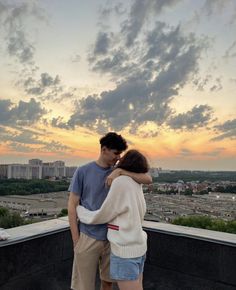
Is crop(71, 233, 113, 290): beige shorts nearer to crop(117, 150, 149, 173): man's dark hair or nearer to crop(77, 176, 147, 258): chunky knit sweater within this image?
crop(77, 176, 147, 258): chunky knit sweater

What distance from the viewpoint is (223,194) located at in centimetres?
4681

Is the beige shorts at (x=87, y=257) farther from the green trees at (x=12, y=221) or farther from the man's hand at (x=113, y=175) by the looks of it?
the green trees at (x=12, y=221)

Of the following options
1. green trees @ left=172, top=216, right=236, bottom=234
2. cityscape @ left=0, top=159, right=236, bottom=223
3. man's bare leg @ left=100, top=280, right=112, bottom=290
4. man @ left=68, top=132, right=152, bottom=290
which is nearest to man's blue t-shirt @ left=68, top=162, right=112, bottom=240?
man @ left=68, top=132, right=152, bottom=290

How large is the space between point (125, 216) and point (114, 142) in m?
0.34

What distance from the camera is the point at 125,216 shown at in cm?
133

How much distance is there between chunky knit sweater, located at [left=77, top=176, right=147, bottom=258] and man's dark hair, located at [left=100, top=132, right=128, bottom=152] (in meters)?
0.18

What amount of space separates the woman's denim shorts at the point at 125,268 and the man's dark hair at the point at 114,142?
48 centimetres

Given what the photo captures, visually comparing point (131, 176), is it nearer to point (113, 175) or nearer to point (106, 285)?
point (113, 175)

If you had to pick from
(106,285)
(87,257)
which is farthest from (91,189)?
(106,285)

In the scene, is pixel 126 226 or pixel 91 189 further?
pixel 91 189

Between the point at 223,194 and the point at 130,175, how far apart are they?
160 ft

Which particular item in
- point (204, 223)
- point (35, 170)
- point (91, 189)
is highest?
point (35, 170)

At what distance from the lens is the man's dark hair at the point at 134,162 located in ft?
4.45

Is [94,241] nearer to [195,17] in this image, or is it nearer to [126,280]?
[126,280]
